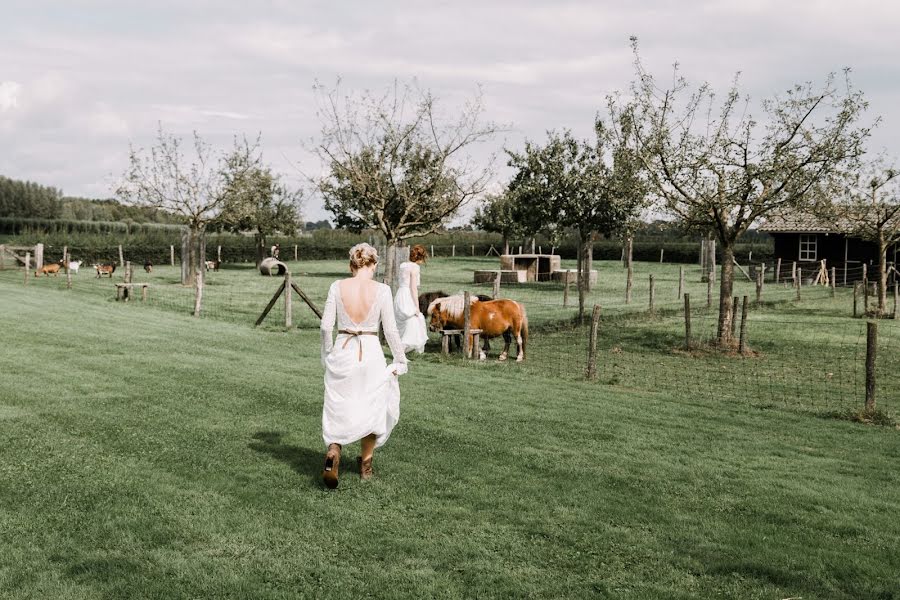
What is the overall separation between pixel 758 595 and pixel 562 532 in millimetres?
1482

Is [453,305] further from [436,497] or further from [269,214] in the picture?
[269,214]

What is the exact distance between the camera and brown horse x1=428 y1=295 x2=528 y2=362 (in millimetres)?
16875

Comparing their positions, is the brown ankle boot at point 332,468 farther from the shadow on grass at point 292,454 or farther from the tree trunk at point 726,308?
the tree trunk at point 726,308

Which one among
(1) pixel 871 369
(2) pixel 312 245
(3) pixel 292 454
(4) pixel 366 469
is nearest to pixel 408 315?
(3) pixel 292 454

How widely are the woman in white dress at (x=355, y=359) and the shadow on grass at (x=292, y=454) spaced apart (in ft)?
1.58

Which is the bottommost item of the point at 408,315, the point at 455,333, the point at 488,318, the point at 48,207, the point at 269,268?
the point at 455,333

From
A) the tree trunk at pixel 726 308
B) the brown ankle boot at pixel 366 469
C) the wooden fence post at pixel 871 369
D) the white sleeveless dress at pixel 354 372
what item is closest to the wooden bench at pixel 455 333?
the tree trunk at pixel 726 308

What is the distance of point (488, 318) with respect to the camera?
1691 centimetres

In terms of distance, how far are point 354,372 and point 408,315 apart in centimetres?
857

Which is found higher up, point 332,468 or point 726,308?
point 726,308

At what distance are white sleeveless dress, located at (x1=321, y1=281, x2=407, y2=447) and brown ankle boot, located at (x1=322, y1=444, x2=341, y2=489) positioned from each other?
0.28 feet

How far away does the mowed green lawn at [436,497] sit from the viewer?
5.33 m

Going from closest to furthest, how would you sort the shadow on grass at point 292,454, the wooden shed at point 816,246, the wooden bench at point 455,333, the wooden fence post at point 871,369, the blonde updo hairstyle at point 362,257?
the blonde updo hairstyle at point 362,257 → the shadow on grass at point 292,454 → the wooden fence post at point 871,369 → the wooden bench at point 455,333 → the wooden shed at point 816,246

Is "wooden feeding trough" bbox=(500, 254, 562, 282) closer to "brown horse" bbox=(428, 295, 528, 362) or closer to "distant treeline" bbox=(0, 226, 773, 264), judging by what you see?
"distant treeline" bbox=(0, 226, 773, 264)
